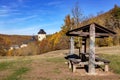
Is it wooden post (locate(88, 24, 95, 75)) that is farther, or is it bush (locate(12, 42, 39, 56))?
bush (locate(12, 42, 39, 56))

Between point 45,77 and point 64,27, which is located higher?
point 64,27

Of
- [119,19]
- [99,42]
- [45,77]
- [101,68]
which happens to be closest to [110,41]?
[99,42]

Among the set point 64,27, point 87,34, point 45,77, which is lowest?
point 45,77

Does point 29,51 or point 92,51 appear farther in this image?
point 29,51

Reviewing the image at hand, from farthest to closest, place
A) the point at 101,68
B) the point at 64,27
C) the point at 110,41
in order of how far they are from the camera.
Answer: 1. the point at 64,27
2. the point at 110,41
3. the point at 101,68

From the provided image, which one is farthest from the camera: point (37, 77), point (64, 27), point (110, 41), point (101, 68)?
point (64, 27)

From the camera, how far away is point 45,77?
12.4 m

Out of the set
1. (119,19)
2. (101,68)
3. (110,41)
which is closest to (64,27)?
(119,19)

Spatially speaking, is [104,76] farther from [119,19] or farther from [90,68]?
[119,19]

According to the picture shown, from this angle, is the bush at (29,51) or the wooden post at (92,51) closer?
the wooden post at (92,51)

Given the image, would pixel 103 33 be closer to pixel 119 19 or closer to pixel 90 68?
pixel 90 68

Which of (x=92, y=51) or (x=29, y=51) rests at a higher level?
(x=92, y=51)

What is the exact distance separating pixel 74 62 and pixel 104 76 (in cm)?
209

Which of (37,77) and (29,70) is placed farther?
(29,70)
